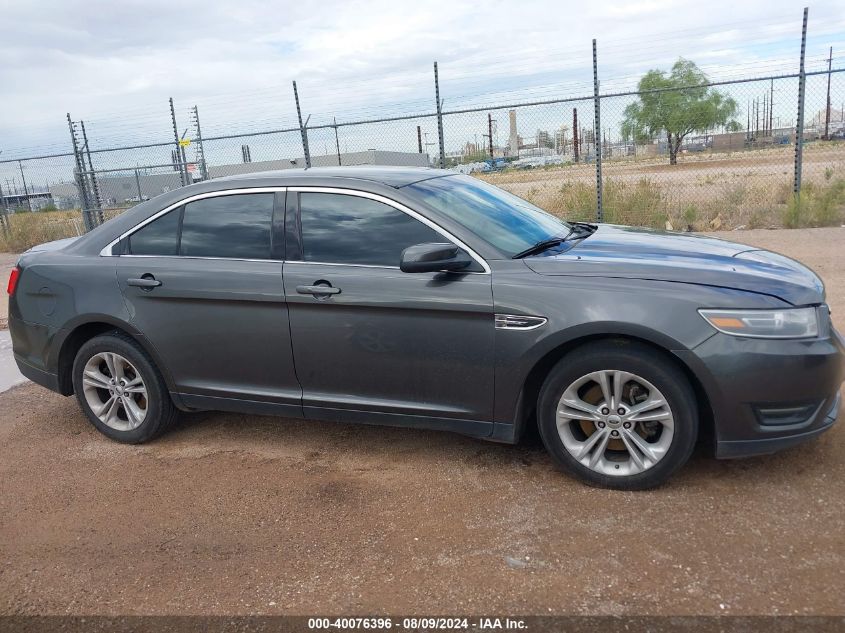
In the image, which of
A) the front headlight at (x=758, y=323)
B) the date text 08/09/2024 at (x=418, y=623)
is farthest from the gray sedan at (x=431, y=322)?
the date text 08/09/2024 at (x=418, y=623)

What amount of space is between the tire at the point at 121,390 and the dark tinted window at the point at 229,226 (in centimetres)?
75

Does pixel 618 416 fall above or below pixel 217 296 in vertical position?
below

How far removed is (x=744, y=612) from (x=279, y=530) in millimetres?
1988

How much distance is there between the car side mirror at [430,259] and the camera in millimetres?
3465

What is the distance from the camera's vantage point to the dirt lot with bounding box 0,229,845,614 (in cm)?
276

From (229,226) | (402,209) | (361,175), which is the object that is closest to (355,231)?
(402,209)

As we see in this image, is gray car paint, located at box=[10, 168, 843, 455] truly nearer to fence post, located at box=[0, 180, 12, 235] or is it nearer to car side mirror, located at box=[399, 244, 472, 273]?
car side mirror, located at box=[399, 244, 472, 273]

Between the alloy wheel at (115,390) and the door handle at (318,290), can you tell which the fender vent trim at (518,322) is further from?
the alloy wheel at (115,390)

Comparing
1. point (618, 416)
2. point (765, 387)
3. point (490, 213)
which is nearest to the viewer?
point (765, 387)

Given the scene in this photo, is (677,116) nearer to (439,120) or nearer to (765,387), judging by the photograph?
(439,120)

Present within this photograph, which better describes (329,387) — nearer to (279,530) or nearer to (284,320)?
(284,320)

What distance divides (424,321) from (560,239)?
1.09 m

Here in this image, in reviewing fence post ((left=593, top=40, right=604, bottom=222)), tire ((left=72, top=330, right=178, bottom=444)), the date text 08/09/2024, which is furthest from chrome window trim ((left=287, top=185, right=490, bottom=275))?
fence post ((left=593, top=40, right=604, bottom=222))

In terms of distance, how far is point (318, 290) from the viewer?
3.80m
